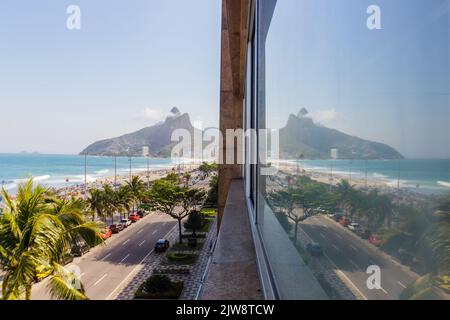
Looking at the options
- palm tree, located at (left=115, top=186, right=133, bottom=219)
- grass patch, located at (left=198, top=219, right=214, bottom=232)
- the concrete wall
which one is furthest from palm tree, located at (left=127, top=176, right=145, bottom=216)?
the concrete wall

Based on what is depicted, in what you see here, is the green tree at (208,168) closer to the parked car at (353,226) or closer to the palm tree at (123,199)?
the palm tree at (123,199)

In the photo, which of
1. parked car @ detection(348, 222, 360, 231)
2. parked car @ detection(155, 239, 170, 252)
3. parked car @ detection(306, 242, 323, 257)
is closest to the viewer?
parked car @ detection(348, 222, 360, 231)

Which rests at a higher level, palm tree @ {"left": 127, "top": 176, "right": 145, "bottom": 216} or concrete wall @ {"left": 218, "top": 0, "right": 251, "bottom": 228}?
concrete wall @ {"left": 218, "top": 0, "right": 251, "bottom": 228}

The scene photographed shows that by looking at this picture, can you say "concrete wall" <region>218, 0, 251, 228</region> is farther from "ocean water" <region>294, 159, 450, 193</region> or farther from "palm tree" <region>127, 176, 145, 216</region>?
"palm tree" <region>127, 176, 145, 216</region>

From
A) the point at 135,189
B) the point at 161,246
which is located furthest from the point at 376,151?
the point at 135,189

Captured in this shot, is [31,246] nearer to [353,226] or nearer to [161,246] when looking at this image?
[353,226]

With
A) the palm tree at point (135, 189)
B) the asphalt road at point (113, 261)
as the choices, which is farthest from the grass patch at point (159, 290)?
the palm tree at point (135, 189)
